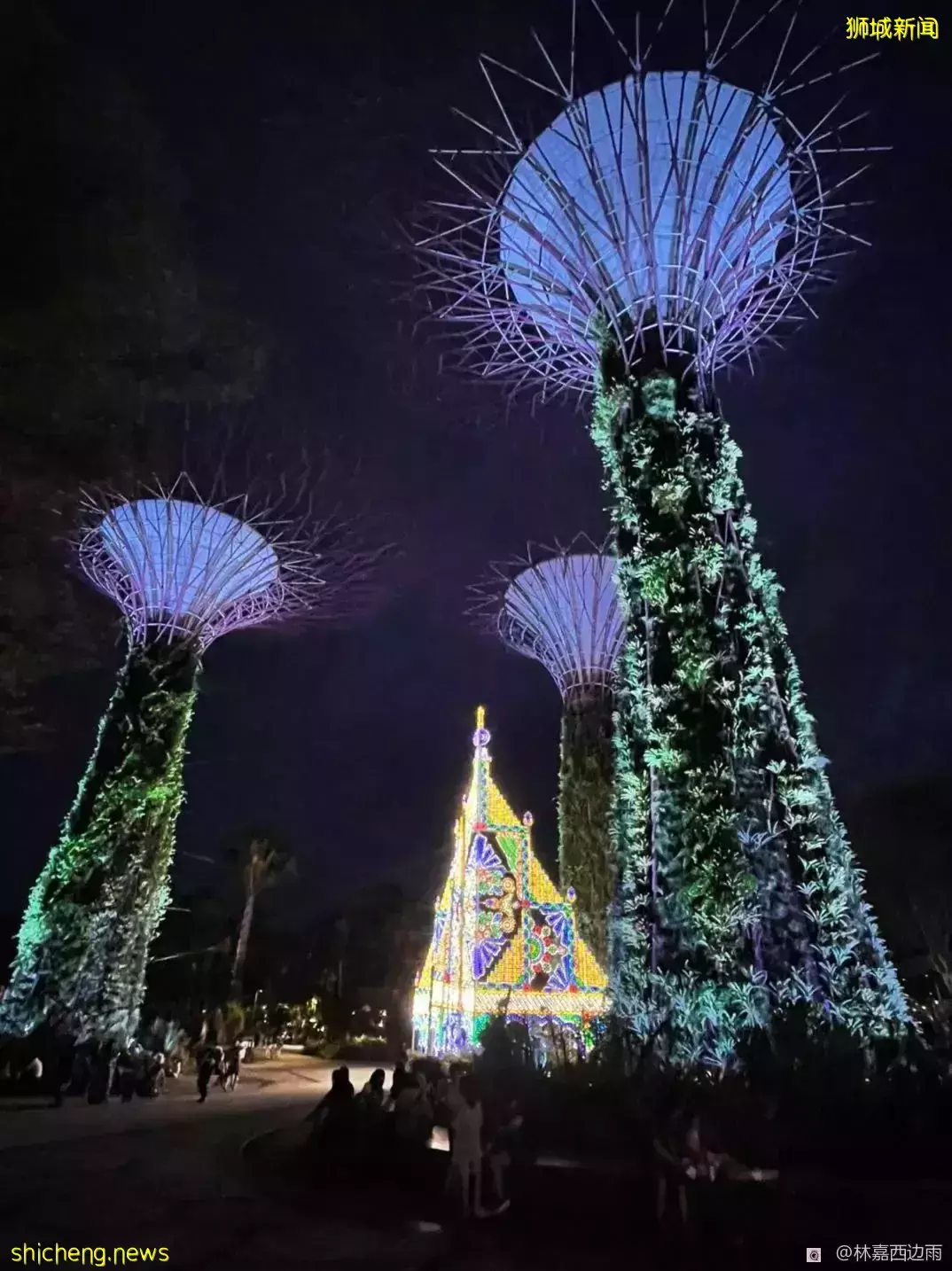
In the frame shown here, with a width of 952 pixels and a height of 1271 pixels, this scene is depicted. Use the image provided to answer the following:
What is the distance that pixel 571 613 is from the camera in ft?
75.9

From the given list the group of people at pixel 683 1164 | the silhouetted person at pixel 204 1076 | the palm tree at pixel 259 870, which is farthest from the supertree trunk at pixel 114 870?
the palm tree at pixel 259 870

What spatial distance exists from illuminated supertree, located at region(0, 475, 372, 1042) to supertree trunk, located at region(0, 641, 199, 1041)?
2 cm

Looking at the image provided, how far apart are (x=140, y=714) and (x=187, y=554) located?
12.3 feet

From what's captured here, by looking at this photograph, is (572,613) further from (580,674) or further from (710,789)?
(710,789)

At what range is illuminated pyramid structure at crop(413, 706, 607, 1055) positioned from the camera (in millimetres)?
17406

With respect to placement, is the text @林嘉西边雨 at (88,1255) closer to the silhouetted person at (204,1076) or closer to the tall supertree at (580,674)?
the silhouetted person at (204,1076)

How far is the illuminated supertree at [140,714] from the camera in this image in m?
16.2

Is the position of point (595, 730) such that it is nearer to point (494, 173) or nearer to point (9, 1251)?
point (494, 173)

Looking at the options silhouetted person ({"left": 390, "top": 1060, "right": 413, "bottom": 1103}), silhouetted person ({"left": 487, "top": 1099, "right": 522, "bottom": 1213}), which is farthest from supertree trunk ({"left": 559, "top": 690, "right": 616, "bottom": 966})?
silhouetted person ({"left": 487, "top": 1099, "right": 522, "bottom": 1213})

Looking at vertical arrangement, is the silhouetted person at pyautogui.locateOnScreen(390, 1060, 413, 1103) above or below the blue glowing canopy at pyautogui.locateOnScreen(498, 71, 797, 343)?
below

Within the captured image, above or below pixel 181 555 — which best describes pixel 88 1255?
below

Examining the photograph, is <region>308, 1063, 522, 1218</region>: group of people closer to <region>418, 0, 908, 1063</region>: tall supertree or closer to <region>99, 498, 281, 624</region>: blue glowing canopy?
<region>418, 0, 908, 1063</region>: tall supertree

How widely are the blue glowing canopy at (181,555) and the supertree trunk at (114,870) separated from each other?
3.62 ft

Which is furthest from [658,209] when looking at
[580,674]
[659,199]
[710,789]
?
[580,674]
